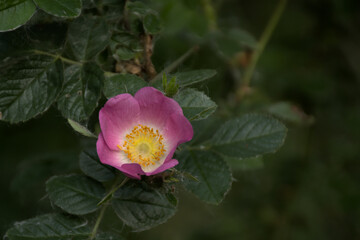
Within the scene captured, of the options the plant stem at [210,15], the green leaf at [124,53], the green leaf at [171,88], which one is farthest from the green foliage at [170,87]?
the plant stem at [210,15]

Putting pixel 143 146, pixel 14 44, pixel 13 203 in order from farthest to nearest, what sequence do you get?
pixel 13 203 → pixel 143 146 → pixel 14 44

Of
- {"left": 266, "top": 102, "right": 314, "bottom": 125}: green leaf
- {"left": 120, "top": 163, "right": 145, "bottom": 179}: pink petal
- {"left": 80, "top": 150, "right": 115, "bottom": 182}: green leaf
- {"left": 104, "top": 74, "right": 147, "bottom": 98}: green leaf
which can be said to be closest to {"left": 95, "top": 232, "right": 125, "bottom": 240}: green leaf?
{"left": 80, "top": 150, "right": 115, "bottom": 182}: green leaf

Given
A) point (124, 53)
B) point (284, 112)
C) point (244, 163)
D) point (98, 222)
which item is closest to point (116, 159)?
point (98, 222)

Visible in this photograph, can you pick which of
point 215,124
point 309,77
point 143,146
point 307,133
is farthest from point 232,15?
point 143,146

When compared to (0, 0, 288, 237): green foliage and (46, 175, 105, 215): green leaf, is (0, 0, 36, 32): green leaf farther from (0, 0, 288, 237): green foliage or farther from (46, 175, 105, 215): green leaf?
(46, 175, 105, 215): green leaf

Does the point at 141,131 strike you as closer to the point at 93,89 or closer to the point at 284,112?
the point at 93,89

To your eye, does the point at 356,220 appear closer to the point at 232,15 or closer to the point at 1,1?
the point at 232,15

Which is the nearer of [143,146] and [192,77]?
[192,77]
